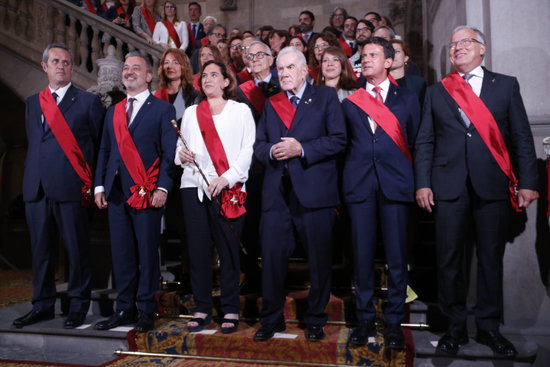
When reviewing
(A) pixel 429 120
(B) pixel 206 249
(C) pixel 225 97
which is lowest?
(B) pixel 206 249

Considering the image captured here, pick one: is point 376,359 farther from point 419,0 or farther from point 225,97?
point 419,0

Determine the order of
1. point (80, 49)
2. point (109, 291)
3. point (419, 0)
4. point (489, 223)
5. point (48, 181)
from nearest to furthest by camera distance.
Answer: point (489, 223)
point (48, 181)
point (109, 291)
point (80, 49)
point (419, 0)

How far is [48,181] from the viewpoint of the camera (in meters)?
3.31

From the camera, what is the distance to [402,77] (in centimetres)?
364

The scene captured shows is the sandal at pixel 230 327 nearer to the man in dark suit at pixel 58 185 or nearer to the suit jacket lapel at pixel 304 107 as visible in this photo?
the man in dark suit at pixel 58 185

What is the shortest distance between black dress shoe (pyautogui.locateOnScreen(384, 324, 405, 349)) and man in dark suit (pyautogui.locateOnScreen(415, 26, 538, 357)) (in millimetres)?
214

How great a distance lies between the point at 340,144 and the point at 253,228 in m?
0.89

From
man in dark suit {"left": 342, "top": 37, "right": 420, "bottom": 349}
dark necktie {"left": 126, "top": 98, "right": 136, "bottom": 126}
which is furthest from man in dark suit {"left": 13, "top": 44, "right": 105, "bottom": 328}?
man in dark suit {"left": 342, "top": 37, "right": 420, "bottom": 349}

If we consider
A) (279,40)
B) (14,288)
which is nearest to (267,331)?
(279,40)

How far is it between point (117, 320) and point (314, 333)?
1.31m

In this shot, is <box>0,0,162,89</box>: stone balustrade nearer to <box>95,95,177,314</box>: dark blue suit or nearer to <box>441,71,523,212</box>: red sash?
<box>95,95,177,314</box>: dark blue suit

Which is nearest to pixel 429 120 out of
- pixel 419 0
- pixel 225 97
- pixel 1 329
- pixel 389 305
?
pixel 389 305

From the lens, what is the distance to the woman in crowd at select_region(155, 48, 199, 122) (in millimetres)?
3660

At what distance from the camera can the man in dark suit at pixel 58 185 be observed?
3318 mm
